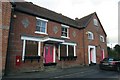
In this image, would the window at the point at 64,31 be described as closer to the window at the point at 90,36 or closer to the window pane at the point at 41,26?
the window pane at the point at 41,26

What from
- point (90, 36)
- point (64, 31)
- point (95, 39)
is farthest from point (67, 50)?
point (95, 39)

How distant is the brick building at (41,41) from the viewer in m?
12.2

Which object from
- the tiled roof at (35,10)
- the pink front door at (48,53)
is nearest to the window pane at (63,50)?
the pink front door at (48,53)

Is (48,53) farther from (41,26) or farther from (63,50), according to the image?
(41,26)

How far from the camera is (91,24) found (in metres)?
22.5

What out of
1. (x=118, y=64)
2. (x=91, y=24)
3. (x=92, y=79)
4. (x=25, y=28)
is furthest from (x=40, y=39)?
(x=91, y=24)

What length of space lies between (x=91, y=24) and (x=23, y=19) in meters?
12.4

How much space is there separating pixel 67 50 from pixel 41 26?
468cm

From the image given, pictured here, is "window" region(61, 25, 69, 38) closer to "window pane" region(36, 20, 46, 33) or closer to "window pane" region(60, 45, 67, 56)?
"window pane" region(60, 45, 67, 56)

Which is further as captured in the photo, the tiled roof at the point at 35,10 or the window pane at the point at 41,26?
the window pane at the point at 41,26

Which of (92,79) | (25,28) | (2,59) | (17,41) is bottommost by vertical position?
(92,79)

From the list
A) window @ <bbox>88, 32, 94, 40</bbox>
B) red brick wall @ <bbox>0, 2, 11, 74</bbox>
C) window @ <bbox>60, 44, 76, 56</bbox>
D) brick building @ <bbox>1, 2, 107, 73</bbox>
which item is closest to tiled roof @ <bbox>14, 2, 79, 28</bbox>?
brick building @ <bbox>1, 2, 107, 73</bbox>

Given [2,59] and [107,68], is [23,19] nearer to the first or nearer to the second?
[2,59]

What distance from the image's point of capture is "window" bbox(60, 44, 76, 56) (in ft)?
55.7
